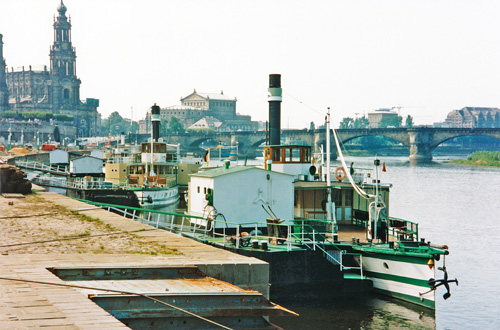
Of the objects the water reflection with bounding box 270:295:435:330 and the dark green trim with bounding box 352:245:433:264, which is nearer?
the water reflection with bounding box 270:295:435:330

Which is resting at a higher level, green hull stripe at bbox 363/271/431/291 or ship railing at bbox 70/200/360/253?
ship railing at bbox 70/200/360/253

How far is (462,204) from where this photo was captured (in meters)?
69.2

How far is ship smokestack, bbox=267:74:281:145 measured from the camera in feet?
134

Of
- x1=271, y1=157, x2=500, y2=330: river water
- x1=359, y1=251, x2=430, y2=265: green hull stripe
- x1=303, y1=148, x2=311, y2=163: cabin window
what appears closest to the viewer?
x1=271, y1=157, x2=500, y2=330: river water

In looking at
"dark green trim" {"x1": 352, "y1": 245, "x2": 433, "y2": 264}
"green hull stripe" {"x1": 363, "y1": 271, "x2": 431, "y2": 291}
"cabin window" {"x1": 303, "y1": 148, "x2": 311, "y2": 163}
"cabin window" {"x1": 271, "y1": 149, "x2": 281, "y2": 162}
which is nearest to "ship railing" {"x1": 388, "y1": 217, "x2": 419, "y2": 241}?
"dark green trim" {"x1": 352, "y1": 245, "x2": 433, "y2": 264}

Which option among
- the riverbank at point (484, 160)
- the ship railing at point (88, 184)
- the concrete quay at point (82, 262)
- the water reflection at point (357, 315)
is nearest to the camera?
the concrete quay at point (82, 262)

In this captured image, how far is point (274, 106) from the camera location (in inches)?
1619

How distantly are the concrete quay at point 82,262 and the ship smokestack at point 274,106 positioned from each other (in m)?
16.0

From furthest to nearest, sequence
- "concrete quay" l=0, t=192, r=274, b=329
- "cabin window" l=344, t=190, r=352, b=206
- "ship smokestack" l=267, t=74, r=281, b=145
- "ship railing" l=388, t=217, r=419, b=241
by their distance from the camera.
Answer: "ship smokestack" l=267, t=74, r=281, b=145 → "cabin window" l=344, t=190, r=352, b=206 → "ship railing" l=388, t=217, r=419, b=241 → "concrete quay" l=0, t=192, r=274, b=329

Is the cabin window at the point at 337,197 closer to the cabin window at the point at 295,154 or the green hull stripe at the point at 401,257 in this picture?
the cabin window at the point at 295,154

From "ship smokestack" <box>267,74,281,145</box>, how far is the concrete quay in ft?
52.4

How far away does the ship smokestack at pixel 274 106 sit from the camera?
40719mm

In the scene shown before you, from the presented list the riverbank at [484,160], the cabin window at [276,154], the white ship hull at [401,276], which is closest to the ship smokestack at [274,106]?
the cabin window at [276,154]

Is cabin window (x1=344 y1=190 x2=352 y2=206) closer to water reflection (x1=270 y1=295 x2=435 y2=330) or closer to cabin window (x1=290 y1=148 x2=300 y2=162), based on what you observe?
cabin window (x1=290 y1=148 x2=300 y2=162)
